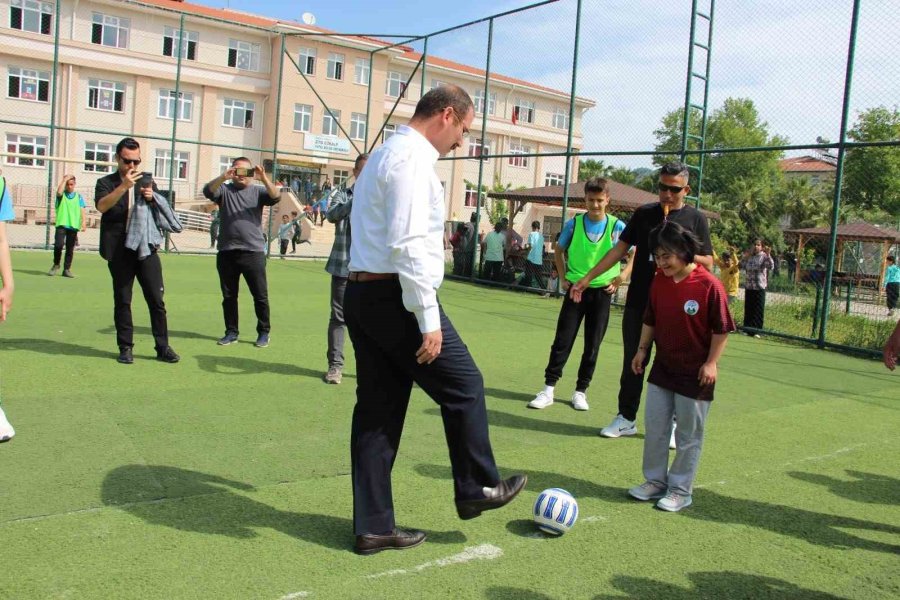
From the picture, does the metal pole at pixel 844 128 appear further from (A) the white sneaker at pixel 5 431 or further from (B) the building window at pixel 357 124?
(B) the building window at pixel 357 124

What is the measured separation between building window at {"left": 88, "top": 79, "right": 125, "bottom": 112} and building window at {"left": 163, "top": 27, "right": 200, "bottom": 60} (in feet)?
9.21

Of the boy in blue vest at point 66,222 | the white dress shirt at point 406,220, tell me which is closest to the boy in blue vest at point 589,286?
the white dress shirt at point 406,220

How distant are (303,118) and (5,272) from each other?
38.3m

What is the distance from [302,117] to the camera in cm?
4109

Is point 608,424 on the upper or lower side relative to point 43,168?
lower

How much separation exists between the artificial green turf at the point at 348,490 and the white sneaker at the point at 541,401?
77 millimetres

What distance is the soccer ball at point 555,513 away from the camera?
365 centimetres

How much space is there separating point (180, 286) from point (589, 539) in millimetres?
10295

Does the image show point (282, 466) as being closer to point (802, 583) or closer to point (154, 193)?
point (802, 583)

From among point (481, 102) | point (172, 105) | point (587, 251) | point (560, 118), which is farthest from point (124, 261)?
point (172, 105)

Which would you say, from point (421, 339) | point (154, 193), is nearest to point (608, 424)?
point (421, 339)

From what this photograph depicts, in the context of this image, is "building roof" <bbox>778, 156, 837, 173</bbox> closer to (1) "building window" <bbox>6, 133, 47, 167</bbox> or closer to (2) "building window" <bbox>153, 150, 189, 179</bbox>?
(2) "building window" <bbox>153, 150, 189, 179</bbox>

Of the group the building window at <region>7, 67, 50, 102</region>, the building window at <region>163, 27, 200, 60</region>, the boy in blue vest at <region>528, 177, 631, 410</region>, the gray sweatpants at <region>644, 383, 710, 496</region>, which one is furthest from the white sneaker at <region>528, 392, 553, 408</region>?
the building window at <region>7, 67, 50, 102</region>

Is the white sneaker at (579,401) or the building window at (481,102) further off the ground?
the building window at (481,102)
